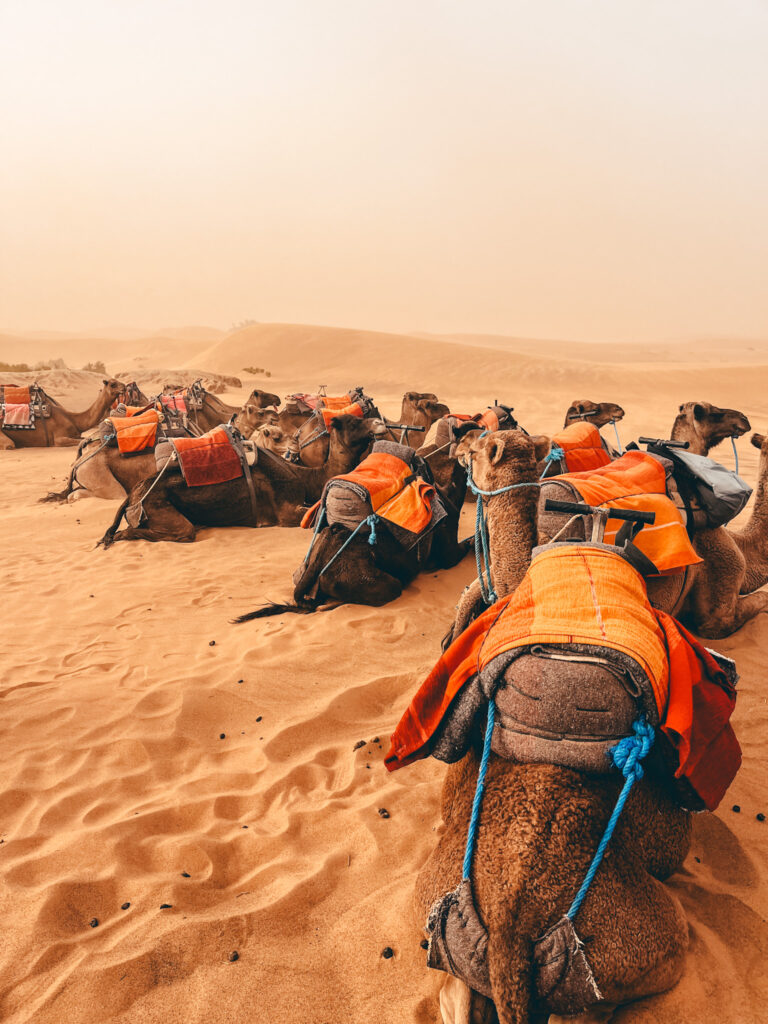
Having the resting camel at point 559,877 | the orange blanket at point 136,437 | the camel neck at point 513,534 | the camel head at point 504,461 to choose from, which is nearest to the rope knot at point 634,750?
the resting camel at point 559,877

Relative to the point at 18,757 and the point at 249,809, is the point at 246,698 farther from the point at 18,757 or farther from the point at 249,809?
the point at 18,757

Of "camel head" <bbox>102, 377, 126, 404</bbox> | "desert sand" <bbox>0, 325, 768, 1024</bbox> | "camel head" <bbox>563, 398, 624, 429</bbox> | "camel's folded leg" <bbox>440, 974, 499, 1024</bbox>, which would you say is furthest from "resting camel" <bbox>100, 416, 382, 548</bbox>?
"camel head" <bbox>102, 377, 126, 404</bbox>

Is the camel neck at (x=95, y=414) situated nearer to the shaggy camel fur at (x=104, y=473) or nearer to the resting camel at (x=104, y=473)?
the resting camel at (x=104, y=473)

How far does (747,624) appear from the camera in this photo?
177 inches

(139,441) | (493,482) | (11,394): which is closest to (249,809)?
(493,482)

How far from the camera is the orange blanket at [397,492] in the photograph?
541 centimetres

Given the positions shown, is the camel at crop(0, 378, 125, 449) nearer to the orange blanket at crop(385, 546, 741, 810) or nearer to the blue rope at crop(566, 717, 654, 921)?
the orange blanket at crop(385, 546, 741, 810)

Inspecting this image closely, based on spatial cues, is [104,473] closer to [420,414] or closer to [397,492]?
[420,414]

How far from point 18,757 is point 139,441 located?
5.93m

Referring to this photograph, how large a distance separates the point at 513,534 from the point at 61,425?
15.6 m

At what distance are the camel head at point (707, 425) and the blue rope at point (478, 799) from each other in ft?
Result: 14.9

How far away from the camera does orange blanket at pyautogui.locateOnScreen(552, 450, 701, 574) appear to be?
3.19 metres

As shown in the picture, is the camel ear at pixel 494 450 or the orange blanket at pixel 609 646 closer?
the orange blanket at pixel 609 646

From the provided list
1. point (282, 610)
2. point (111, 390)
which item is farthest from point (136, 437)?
point (111, 390)
